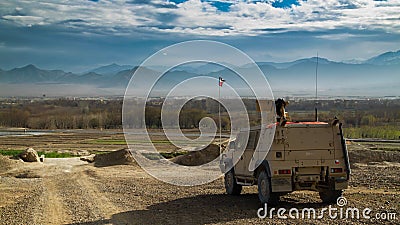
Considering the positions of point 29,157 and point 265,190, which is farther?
point 29,157

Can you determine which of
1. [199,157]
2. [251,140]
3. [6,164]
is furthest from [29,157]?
[251,140]

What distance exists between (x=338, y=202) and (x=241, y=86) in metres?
7.30

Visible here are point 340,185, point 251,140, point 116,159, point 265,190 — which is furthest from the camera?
point 116,159

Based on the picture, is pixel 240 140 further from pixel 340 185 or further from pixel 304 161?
pixel 340 185

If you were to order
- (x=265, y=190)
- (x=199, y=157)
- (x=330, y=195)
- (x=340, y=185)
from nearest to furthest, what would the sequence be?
(x=340, y=185), (x=265, y=190), (x=330, y=195), (x=199, y=157)

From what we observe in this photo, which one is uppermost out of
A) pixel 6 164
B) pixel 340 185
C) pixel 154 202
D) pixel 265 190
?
pixel 340 185

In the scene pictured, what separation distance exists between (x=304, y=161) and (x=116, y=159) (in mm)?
25587

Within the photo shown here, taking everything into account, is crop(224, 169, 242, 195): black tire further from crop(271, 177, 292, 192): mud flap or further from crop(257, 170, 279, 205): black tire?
crop(271, 177, 292, 192): mud flap

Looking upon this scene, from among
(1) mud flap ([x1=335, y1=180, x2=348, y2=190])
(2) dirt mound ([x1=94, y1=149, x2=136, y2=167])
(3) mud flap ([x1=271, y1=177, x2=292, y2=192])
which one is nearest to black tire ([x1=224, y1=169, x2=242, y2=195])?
(3) mud flap ([x1=271, y1=177, x2=292, y2=192])

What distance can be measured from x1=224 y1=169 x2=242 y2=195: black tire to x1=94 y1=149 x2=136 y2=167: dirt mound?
20.0 m

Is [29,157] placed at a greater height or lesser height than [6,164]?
lesser

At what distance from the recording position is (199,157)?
118 ft

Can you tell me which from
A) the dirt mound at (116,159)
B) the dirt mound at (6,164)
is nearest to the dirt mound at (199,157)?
the dirt mound at (116,159)

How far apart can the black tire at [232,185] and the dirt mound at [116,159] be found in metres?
20.0
